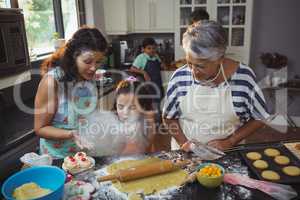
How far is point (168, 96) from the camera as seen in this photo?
145 cm

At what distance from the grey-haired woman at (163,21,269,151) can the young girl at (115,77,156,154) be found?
0.39 ft

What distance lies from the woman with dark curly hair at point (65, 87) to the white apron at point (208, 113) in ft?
1.60

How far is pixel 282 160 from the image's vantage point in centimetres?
111

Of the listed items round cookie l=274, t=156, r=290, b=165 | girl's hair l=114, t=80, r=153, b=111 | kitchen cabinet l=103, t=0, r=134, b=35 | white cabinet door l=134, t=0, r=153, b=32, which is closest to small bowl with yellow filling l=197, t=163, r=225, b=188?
round cookie l=274, t=156, r=290, b=165

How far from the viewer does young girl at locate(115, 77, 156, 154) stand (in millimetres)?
1401

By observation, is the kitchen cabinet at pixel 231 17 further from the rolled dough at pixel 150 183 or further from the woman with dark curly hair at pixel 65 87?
the rolled dough at pixel 150 183

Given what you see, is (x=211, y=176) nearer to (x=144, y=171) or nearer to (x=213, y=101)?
(x=144, y=171)

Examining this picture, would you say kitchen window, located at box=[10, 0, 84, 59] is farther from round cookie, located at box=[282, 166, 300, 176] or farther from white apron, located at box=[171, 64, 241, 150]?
round cookie, located at box=[282, 166, 300, 176]

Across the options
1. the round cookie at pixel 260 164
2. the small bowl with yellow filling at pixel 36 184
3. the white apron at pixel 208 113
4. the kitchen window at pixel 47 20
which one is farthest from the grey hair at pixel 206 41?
the kitchen window at pixel 47 20

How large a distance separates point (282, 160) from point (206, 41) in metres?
0.56

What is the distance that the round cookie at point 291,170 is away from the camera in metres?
1.02

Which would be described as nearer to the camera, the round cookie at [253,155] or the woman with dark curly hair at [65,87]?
the round cookie at [253,155]

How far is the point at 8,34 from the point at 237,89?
104cm

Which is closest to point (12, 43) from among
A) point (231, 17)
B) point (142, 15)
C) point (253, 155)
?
point (253, 155)
